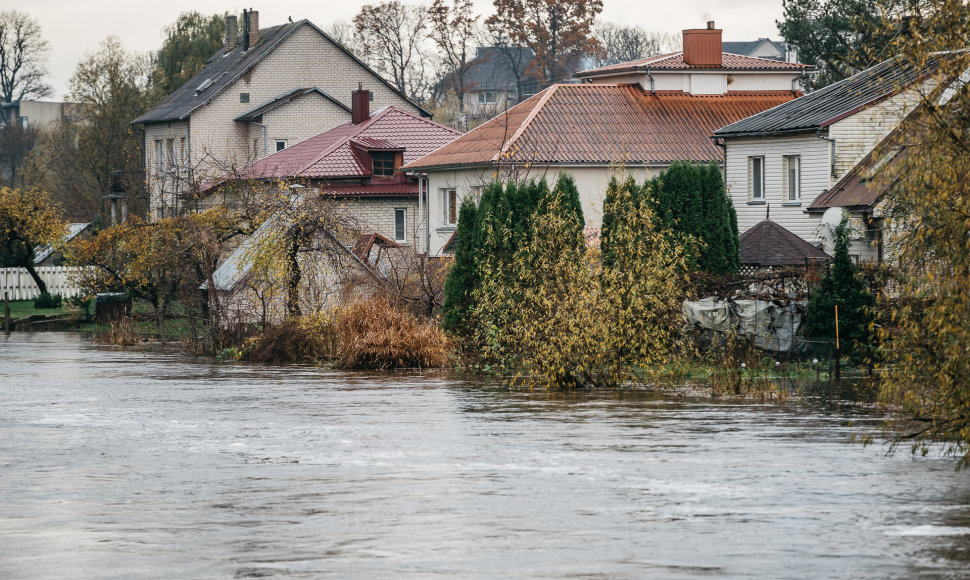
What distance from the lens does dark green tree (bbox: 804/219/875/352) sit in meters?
26.7

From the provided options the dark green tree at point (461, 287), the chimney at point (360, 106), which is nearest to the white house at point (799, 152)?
the dark green tree at point (461, 287)

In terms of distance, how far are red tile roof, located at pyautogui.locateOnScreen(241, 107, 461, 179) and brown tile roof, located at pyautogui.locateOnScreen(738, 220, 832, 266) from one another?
21.9m

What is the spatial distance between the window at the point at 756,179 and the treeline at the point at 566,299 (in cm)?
1202

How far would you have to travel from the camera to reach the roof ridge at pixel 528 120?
1834 inches

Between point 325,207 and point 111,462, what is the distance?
19305 millimetres

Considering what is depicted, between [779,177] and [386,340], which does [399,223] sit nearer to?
[779,177]

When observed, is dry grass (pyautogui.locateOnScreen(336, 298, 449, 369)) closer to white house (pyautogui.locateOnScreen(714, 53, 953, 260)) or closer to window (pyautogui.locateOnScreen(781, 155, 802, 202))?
white house (pyautogui.locateOnScreen(714, 53, 953, 260))

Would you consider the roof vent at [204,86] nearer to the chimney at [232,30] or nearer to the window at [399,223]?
the chimney at [232,30]

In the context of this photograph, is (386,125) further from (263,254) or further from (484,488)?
(484,488)

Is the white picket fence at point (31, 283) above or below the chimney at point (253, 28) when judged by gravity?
below

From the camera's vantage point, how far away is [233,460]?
677 inches

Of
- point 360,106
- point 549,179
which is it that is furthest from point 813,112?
point 360,106

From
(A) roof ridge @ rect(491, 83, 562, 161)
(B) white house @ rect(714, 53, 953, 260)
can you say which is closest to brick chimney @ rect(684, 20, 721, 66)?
(A) roof ridge @ rect(491, 83, 562, 161)

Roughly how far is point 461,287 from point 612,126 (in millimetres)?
19279
